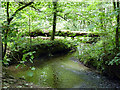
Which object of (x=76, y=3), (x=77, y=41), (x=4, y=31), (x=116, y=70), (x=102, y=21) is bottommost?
(x=116, y=70)

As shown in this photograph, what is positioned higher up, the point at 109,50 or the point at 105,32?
the point at 105,32

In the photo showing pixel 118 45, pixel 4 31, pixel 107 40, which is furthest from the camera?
pixel 107 40

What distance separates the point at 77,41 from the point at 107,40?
987 mm

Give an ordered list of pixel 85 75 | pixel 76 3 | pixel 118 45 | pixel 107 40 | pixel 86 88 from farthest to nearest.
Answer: pixel 76 3 < pixel 85 75 < pixel 107 40 < pixel 118 45 < pixel 86 88

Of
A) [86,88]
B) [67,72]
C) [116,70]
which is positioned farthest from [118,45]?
[67,72]

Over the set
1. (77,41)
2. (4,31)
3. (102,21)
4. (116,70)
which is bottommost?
(116,70)

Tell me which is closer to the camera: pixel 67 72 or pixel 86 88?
pixel 86 88

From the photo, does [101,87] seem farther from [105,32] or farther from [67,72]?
[105,32]

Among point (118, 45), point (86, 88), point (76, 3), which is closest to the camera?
point (86, 88)

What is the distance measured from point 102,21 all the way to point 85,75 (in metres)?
1.98

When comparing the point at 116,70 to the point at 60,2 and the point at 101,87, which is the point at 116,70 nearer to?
the point at 101,87

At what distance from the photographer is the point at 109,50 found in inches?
158

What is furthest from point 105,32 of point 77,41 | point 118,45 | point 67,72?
point 67,72

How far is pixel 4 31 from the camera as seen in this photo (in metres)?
1.32
